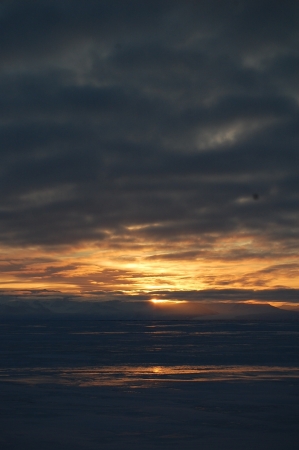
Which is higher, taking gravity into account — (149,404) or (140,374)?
(140,374)

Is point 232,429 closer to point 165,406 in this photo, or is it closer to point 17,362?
point 165,406

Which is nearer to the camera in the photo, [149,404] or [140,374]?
[149,404]

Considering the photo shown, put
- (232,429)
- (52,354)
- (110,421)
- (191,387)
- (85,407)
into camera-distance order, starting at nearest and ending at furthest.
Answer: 1. (232,429)
2. (110,421)
3. (85,407)
4. (191,387)
5. (52,354)

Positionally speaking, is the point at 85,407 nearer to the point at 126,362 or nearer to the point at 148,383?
the point at 148,383

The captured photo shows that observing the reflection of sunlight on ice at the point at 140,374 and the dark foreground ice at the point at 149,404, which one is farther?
the reflection of sunlight on ice at the point at 140,374

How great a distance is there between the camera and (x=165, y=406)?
18.0 m

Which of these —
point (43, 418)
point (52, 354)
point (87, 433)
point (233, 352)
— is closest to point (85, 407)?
point (43, 418)

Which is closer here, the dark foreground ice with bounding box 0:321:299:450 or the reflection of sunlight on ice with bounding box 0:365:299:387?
the dark foreground ice with bounding box 0:321:299:450

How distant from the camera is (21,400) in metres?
18.9

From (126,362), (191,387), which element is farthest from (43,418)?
(126,362)

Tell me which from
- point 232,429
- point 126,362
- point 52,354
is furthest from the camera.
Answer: point 52,354

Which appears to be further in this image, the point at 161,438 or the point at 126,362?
the point at 126,362

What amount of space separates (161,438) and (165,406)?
3.79 m

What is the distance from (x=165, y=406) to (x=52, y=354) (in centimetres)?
1782
